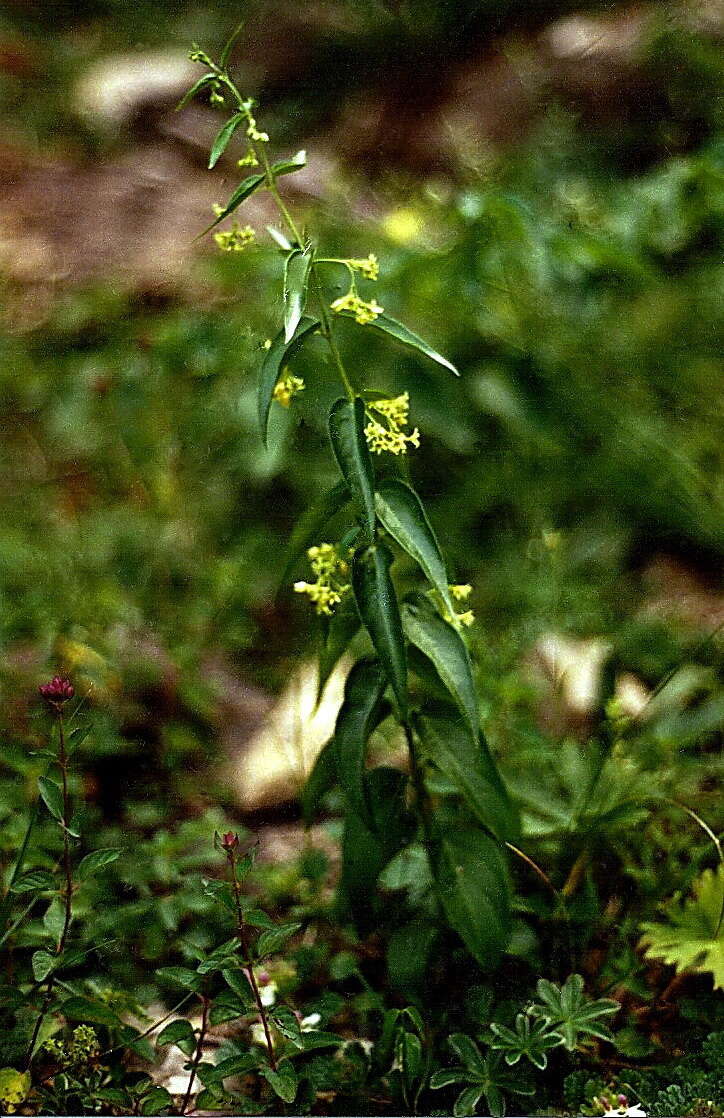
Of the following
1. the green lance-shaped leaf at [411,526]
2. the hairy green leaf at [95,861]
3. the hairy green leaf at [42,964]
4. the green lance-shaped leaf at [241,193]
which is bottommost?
the hairy green leaf at [42,964]

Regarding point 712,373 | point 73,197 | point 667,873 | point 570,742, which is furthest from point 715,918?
point 73,197

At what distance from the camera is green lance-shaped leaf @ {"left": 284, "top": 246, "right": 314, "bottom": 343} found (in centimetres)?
87

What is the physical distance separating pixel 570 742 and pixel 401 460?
1.74 ft

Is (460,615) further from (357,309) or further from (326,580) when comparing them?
(357,309)

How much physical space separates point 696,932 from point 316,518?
1.96 feet

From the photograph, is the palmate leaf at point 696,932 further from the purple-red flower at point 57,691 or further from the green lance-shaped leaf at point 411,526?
the purple-red flower at point 57,691

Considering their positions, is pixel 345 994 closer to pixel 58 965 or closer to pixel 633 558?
pixel 58 965

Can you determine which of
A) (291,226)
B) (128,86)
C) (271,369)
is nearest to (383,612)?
(271,369)

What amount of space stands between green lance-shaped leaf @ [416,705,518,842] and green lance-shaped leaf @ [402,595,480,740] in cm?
8

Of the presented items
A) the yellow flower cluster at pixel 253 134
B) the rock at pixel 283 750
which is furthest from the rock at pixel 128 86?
the yellow flower cluster at pixel 253 134

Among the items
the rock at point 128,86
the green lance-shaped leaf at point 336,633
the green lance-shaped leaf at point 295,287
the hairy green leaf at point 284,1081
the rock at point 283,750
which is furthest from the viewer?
the rock at point 128,86

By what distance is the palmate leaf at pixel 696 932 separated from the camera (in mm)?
1153

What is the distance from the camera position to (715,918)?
1206 millimetres

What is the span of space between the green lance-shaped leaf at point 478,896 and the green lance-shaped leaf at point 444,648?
183 millimetres
